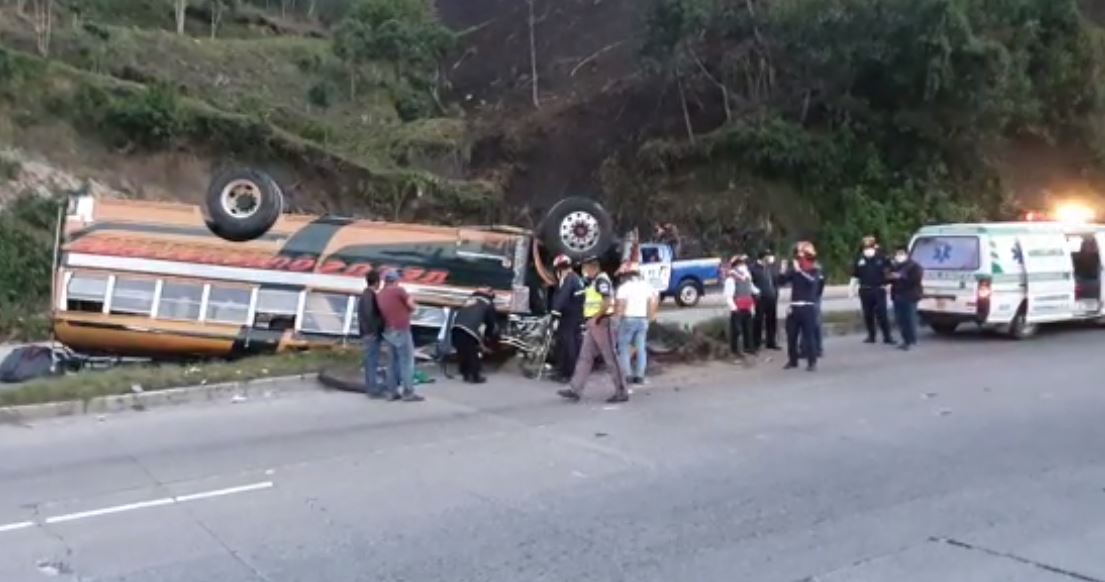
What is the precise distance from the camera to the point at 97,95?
32.2m

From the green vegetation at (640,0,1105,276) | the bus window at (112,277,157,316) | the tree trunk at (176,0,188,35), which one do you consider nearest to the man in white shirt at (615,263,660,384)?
the bus window at (112,277,157,316)

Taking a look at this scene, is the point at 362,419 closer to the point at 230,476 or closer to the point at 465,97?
the point at 230,476

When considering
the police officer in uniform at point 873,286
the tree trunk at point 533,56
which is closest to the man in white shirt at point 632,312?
the police officer in uniform at point 873,286

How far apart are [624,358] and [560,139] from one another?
3229 cm

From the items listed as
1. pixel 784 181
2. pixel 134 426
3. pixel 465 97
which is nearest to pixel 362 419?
pixel 134 426

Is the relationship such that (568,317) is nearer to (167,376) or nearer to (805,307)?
(805,307)

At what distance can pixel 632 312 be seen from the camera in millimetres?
12766

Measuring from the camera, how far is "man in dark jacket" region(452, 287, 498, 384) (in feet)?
44.2

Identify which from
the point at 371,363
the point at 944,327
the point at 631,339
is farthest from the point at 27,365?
the point at 944,327

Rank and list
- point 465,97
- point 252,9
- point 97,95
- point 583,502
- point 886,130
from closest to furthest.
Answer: point 583,502
point 97,95
point 886,130
point 465,97
point 252,9

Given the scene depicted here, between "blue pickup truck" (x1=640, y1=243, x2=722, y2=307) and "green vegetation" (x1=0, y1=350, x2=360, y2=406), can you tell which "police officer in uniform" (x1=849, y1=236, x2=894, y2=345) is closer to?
"green vegetation" (x1=0, y1=350, x2=360, y2=406)

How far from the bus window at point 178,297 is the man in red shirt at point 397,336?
3.96m

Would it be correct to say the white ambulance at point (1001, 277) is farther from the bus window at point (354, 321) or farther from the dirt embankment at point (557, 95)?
the dirt embankment at point (557, 95)

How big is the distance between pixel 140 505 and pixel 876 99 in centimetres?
3346
